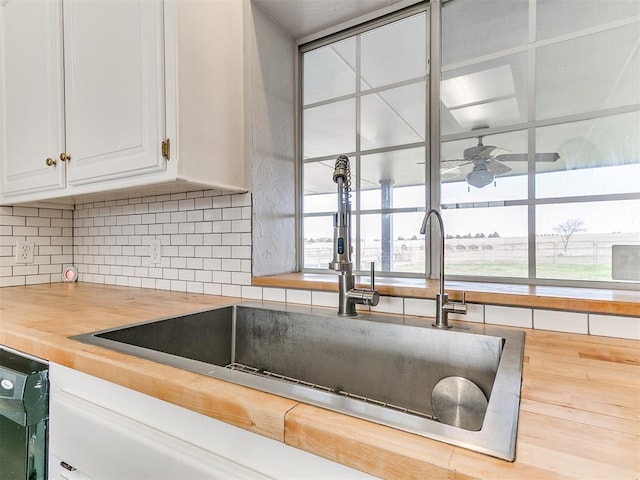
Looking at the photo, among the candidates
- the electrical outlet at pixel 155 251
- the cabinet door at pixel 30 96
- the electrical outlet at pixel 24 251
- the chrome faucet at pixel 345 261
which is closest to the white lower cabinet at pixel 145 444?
the chrome faucet at pixel 345 261

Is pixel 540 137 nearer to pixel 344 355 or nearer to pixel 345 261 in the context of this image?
pixel 345 261

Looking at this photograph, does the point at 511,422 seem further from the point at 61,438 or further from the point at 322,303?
the point at 61,438

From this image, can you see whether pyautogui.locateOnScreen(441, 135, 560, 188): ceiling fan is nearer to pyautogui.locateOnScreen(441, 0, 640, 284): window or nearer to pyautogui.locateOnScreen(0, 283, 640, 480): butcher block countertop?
pyautogui.locateOnScreen(441, 0, 640, 284): window

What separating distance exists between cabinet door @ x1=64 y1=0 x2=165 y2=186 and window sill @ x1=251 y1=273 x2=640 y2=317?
0.76 metres

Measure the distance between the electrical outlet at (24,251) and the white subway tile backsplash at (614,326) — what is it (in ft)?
8.35

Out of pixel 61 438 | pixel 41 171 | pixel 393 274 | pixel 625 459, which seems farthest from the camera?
pixel 41 171

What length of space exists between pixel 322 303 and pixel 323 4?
1.21 m

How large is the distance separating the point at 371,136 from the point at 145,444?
130 centimetres

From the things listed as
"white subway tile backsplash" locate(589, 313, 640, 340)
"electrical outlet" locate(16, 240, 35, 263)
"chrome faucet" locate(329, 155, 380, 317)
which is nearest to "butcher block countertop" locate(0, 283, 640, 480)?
"white subway tile backsplash" locate(589, 313, 640, 340)

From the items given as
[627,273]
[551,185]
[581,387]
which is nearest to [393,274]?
[551,185]

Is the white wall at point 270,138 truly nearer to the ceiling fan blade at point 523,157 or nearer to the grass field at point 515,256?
the grass field at point 515,256

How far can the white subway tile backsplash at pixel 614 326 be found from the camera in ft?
2.70

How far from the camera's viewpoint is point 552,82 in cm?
115

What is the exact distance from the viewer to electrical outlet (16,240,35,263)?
1.88 metres
